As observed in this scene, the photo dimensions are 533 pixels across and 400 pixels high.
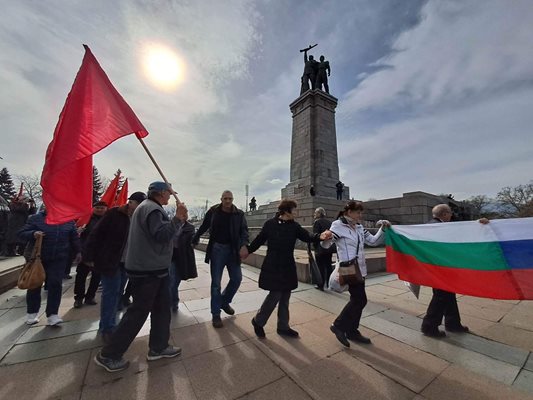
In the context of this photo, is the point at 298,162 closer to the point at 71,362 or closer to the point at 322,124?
the point at 322,124

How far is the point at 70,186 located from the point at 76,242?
4.55ft

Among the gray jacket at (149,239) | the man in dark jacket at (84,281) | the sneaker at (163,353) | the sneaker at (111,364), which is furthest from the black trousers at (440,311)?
the man in dark jacket at (84,281)

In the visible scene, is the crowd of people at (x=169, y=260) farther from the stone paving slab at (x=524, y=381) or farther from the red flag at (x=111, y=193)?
the red flag at (x=111, y=193)

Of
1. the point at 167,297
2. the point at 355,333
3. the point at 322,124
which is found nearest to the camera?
the point at 167,297

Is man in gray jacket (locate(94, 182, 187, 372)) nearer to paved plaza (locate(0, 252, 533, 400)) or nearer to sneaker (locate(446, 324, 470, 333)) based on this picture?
paved plaza (locate(0, 252, 533, 400))

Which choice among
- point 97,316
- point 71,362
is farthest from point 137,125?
point 97,316

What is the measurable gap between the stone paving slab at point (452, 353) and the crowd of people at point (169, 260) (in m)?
0.25

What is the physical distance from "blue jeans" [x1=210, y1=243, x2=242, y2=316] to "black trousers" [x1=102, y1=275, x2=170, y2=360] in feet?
3.34

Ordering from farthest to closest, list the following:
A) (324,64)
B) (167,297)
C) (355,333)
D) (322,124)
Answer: (324,64) < (322,124) < (355,333) < (167,297)

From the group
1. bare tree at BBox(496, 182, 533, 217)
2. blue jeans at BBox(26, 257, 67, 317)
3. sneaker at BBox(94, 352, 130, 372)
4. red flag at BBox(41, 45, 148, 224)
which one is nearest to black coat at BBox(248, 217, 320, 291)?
sneaker at BBox(94, 352, 130, 372)

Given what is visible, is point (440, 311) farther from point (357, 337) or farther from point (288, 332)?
point (288, 332)

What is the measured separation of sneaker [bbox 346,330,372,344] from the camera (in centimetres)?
318

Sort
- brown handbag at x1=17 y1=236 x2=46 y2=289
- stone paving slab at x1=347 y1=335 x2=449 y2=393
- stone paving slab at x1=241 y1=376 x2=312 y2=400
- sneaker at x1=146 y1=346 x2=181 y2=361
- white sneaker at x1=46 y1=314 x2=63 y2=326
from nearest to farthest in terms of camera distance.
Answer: stone paving slab at x1=241 y1=376 x2=312 y2=400 < stone paving slab at x1=347 y1=335 x2=449 y2=393 < sneaker at x1=146 y1=346 x2=181 y2=361 < brown handbag at x1=17 y1=236 x2=46 y2=289 < white sneaker at x1=46 y1=314 x2=63 y2=326

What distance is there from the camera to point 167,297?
9.60 ft
